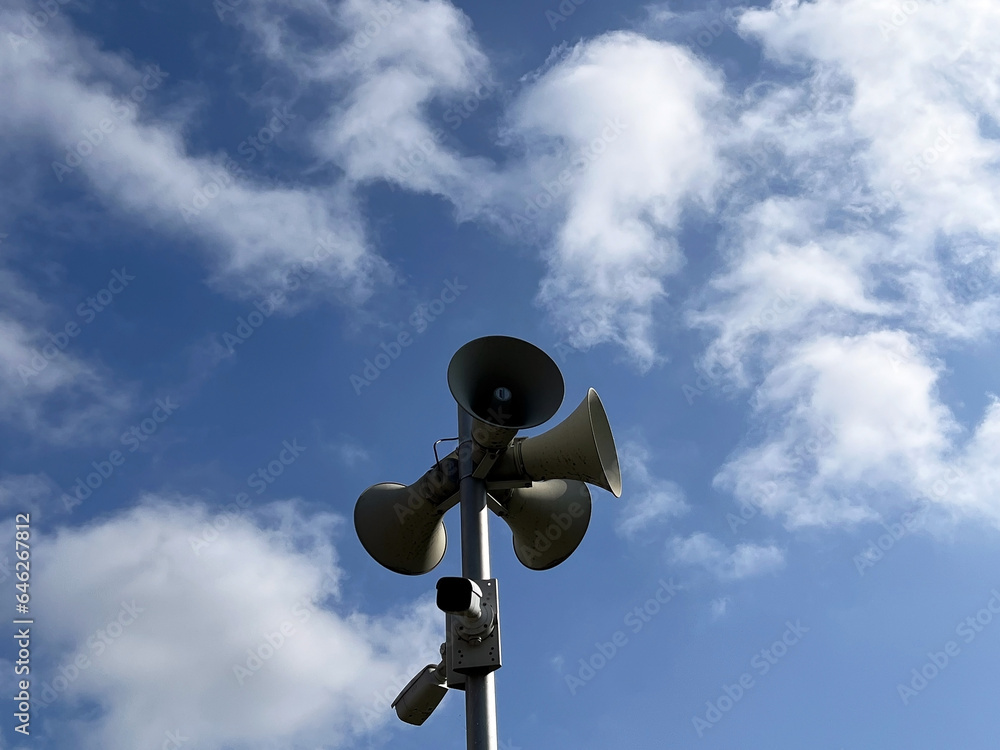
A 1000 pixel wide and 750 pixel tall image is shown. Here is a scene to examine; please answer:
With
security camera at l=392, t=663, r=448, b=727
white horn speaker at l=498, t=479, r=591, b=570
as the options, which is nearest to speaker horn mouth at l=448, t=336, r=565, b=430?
white horn speaker at l=498, t=479, r=591, b=570

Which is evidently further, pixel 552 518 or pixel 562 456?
pixel 552 518

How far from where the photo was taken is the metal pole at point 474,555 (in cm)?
572

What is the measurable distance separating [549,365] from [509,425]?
574 millimetres

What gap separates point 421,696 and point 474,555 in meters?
1.19

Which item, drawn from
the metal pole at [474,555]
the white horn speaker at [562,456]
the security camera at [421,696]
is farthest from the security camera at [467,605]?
the white horn speaker at [562,456]

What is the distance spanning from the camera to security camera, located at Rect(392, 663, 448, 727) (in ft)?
20.8

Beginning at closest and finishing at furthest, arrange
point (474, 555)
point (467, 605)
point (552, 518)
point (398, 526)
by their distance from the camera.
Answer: point (467, 605) → point (474, 555) → point (398, 526) → point (552, 518)

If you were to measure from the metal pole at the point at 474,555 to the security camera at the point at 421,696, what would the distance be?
0.50 meters

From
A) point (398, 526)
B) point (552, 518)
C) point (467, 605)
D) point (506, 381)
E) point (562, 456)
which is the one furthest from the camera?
point (552, 518)

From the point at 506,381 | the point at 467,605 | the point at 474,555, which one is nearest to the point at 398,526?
the point at 474,555

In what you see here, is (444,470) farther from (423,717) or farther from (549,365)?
(423,717)

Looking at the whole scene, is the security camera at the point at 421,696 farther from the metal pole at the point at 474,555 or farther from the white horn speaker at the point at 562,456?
the white horn speaker at the point at 562,456

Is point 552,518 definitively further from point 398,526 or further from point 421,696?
point 421,696

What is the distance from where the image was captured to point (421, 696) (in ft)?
21.2
